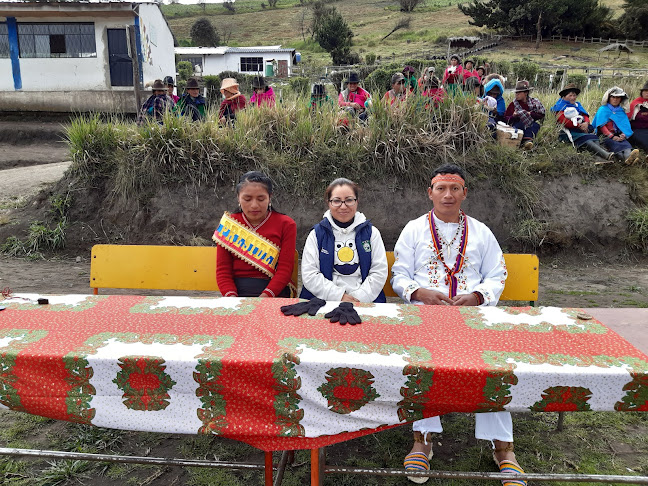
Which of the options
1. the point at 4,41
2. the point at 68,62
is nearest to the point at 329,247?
the point at 68,62

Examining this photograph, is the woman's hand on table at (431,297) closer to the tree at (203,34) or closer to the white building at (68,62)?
the white building at (68,62)

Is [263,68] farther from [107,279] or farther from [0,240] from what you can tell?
[107,279]

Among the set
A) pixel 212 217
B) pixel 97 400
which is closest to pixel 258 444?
pixel 97 400

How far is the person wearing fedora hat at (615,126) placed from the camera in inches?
297

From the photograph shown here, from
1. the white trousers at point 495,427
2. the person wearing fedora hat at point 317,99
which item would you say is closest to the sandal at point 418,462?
the white trousers at point 495,427

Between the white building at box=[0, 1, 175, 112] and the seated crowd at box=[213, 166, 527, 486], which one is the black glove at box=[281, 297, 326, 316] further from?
the white building at box=[0, 1, 175, 112]

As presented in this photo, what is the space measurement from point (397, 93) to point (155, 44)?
53.9ft

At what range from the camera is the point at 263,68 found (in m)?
40.0

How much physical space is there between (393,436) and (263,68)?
4042cm

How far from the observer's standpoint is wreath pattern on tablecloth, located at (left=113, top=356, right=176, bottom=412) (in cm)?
196

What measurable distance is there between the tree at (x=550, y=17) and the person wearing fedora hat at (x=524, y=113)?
41529mm

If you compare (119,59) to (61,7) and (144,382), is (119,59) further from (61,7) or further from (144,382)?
(144,382)

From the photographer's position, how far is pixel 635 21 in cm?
4162

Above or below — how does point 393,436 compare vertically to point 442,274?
below
